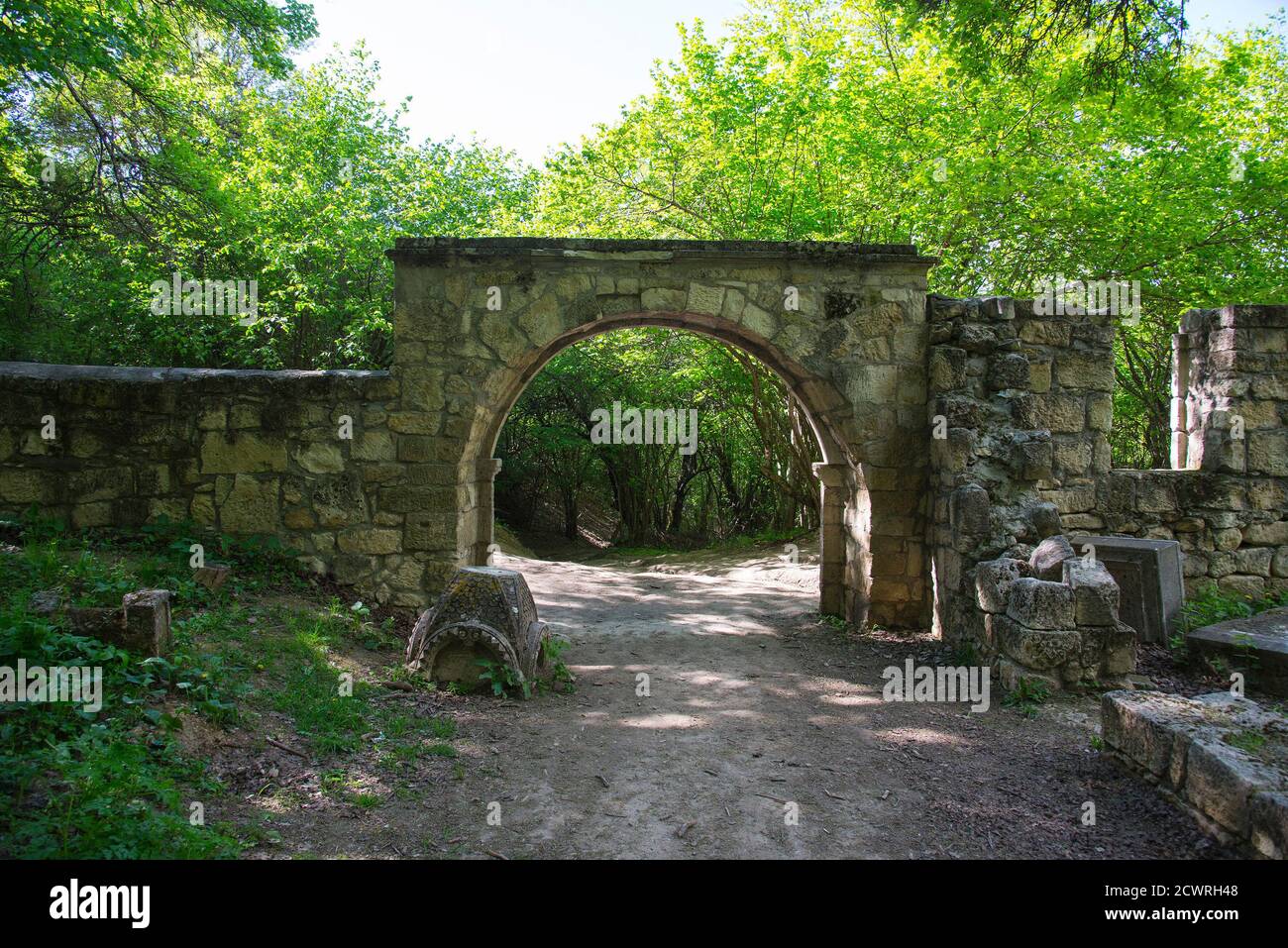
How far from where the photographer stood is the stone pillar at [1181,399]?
6715mm

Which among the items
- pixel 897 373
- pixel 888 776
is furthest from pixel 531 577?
pixel 888 776

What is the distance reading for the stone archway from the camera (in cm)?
593

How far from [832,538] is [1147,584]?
2.40 metres

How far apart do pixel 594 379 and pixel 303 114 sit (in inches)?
265

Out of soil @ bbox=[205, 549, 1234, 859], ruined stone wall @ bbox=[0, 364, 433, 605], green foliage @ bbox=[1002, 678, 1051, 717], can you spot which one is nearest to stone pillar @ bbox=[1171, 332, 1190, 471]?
soil @ bbox=[205, 549, 1234, 859]

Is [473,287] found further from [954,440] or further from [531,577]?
[531,577]

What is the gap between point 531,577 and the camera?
386 inches

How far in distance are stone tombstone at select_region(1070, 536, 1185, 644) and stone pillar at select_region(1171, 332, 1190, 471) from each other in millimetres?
1498

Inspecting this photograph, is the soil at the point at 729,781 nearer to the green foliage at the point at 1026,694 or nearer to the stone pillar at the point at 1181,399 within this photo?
the green foliage at the point at 1026,694

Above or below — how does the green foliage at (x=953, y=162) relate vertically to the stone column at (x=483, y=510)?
above

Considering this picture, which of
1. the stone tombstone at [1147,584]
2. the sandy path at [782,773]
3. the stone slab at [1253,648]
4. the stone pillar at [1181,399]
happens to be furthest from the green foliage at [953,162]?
the sandy path at [782,773]

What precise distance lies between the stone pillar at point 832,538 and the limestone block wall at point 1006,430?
95 cm

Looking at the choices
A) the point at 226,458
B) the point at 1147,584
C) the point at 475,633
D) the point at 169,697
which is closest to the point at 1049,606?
the point at 1147,584

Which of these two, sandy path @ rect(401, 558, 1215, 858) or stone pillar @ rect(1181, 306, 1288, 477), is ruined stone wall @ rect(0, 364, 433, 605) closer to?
sandy path @ rect(401, 558, 1215, 858)
